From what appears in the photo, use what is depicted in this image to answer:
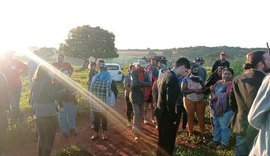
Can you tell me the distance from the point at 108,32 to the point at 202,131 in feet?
224

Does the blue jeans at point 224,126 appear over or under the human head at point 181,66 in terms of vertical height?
under

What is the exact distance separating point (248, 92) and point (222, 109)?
3.68 metres

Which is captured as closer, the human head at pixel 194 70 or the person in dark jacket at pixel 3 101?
the person in dark jacket at pixel 3 101

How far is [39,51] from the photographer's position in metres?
10.5

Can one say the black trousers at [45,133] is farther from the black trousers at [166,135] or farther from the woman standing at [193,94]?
the woman standing at [193,94]

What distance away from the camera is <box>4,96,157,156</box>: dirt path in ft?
32.9

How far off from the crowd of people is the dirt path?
0.89 feet

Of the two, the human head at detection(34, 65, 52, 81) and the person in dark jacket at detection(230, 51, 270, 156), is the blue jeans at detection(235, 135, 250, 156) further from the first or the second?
the human head at detection(34, 65, 52, 81)

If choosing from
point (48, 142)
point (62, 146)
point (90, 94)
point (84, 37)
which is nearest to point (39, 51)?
point (90, 94)

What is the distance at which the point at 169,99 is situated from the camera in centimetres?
714

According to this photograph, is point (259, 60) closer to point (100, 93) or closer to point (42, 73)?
point (42, 73)

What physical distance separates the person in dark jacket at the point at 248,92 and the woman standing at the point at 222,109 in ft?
10.5

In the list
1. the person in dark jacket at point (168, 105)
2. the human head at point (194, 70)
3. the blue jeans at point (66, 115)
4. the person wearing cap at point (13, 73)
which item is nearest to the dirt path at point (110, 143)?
the blue jeans at point (66, 115)

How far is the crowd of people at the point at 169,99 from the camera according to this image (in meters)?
5.91
